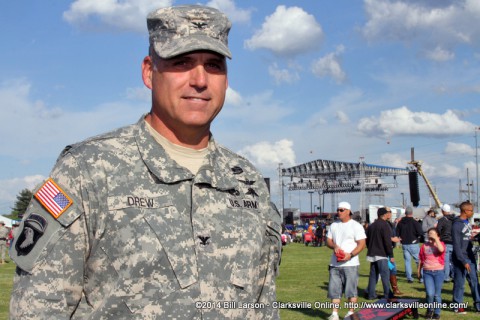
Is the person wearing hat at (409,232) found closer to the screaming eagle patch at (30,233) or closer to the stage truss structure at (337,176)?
the screaming eagle patch at (30,233)

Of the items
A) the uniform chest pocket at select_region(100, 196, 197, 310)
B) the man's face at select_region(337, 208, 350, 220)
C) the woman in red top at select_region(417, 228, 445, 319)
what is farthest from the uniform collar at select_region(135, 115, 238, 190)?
the woman in red top at select_region(417, 228, 445, 319)

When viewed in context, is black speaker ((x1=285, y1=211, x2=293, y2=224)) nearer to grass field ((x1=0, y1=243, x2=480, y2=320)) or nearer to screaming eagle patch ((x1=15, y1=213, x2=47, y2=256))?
grass field ((x1=0, y1=243, x2=480, y2=320))

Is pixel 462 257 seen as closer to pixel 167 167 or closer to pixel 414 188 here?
pixel 167 167

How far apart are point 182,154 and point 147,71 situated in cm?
36

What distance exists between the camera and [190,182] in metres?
2.37

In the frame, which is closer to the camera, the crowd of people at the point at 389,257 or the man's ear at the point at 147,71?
the man's ear at the point at 147,71

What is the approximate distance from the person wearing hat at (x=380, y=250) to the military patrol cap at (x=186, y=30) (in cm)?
1110

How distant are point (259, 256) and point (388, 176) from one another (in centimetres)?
7838

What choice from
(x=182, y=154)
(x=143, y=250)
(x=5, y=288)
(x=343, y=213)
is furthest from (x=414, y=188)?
(x=143, y=250)

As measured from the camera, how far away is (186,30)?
2336mm

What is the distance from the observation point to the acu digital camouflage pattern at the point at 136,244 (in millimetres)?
2010

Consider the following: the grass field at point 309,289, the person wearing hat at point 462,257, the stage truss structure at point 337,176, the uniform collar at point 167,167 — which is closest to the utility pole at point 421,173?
the stage truss structure at point 337,176

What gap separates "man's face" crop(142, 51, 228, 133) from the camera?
2.30 meters

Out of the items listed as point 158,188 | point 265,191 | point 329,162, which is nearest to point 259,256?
point 265,191
